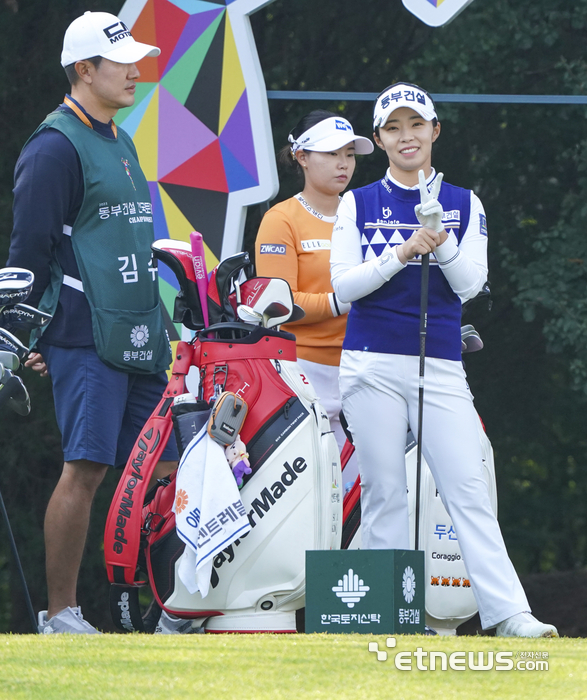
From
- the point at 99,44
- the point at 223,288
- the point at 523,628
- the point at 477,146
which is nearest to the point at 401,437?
the point at 523,628

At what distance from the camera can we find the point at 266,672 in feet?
8.11

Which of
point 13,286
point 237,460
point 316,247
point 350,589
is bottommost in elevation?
point 350,589

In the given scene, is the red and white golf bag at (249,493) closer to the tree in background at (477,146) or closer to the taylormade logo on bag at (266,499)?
the taylormade logo on bag at (266,499)

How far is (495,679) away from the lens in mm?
2451

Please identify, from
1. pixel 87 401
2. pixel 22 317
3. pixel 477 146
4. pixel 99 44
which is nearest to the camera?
pixel 22 317

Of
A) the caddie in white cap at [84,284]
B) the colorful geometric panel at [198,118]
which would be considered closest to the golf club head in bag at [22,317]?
the caddie in white cap at [84,284]

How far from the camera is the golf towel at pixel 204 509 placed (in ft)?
11.9

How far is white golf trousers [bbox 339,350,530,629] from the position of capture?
3.63m

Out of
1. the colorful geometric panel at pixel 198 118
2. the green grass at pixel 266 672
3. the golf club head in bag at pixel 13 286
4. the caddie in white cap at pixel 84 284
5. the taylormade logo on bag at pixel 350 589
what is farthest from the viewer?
the colorful geometric panel at pixel 198 118

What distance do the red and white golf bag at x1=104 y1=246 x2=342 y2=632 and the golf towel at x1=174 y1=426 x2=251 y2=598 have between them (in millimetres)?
131

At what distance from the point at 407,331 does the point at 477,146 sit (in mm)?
3923

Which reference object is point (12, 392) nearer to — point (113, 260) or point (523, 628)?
point (113, 260)

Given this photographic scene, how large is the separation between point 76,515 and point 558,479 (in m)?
5.14

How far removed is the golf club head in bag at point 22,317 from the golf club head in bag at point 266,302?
2.15ft
